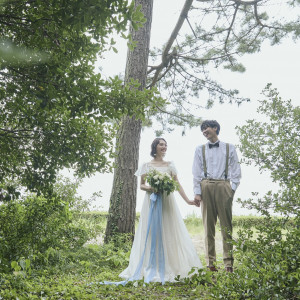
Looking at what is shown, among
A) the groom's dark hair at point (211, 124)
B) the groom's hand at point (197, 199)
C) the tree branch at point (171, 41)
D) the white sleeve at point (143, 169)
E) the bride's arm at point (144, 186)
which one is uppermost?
the tree branch at point (171, 41)

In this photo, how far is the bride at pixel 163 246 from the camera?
4.61m

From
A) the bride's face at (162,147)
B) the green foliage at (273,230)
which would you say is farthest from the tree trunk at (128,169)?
the green foliage at (273,230)

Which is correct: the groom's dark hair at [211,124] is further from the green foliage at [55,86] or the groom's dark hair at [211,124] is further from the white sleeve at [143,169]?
the green foliage at [55,86]

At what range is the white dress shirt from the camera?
464 centimetres

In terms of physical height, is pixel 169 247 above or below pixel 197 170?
below

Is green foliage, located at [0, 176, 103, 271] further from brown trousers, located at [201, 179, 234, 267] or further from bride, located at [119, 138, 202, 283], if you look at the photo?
brown trousers, located at [201, 179, 234, 267]

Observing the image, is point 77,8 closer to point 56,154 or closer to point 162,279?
point 56,154

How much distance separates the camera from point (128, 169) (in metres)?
6.51

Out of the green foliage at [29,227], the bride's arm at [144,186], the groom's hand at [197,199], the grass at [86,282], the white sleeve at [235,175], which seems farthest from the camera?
the bride's arm at [144,186]

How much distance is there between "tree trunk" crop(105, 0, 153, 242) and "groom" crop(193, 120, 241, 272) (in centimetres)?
194

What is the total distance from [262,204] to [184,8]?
648 centimetres

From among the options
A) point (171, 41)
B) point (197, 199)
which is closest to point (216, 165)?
point (197, 199)

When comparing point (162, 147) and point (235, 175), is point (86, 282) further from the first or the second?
point (235, 175)

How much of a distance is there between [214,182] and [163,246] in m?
1.19
